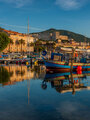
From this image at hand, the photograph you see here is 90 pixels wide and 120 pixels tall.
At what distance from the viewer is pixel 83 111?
432 inches

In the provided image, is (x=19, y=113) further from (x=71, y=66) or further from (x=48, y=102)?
(x=71, y=66)

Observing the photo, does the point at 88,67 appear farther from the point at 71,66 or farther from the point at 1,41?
the point at 1,41

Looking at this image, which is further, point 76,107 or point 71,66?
point 71,66

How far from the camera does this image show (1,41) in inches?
3253

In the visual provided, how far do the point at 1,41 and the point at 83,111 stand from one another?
76203 millimetres

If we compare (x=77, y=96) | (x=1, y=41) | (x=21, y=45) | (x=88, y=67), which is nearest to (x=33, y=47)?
(x=21, y=45)

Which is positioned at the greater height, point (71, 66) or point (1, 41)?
point (1, 41)

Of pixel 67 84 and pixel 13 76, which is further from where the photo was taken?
pixel 13 76

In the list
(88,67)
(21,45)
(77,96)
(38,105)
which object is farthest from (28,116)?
(21,45)

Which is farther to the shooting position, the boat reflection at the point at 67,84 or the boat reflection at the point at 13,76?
the boat reflection at the point at 13,76

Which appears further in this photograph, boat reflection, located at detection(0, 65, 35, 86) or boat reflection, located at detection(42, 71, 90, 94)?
boat reflection, located at detection(0, 65, 35, 86)

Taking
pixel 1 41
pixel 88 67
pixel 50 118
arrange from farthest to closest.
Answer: pixel 1 41 → pixel 88 67 → pixel 50 118

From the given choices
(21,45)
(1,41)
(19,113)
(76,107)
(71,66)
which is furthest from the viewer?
(21,45)

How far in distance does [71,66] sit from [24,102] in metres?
23.7
